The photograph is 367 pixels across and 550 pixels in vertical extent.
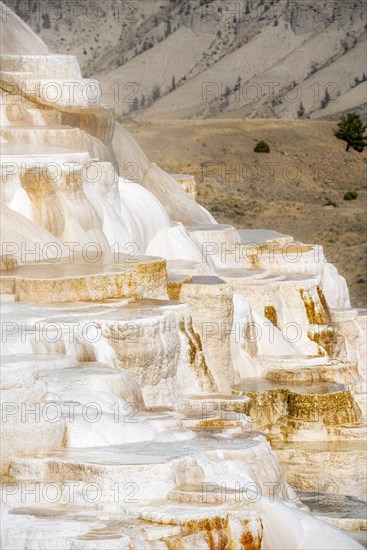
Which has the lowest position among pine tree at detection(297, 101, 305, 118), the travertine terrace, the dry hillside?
the travertine terrace

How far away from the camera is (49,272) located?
17.6 meters

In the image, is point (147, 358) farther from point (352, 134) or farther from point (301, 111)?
point (301, 111)

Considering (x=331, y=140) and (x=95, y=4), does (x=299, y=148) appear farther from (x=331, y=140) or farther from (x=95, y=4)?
(x=95, y=4)

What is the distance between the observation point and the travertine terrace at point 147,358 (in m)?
12.9

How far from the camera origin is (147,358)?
1628 cm

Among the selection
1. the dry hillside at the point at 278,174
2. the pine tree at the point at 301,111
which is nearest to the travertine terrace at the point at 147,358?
the dry hillside at the point at 278,174

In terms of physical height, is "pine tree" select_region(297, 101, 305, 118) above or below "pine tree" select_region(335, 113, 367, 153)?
above

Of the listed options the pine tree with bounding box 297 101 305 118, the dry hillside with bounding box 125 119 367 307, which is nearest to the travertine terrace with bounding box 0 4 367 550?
the dry hillside with bounding box 125 119 367 307

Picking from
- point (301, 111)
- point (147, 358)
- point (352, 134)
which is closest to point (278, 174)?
point (352, 134)

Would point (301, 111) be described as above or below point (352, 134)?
above

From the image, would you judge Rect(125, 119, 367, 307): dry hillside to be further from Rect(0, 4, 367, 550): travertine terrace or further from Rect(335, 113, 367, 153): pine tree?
Rect(0, 4, 367, 550): travertine terrace

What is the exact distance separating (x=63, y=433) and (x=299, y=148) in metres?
42.4

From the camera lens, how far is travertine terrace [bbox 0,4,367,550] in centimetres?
1285

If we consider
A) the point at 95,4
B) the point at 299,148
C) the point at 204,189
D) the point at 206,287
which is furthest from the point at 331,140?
the point at 206,287
